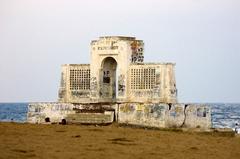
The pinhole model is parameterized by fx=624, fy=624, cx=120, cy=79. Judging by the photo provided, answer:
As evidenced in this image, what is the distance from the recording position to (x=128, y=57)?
4056cm

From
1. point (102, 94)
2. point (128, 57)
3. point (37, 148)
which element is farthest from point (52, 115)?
point (37, 148)

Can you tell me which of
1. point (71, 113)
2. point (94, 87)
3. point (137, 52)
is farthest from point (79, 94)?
point (137, 52)

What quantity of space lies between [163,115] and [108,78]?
762 cm

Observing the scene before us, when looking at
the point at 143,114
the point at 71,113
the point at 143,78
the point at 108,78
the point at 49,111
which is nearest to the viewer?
the point at 143,114

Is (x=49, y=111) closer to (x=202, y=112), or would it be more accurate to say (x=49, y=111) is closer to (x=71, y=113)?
(x=71, y=113)

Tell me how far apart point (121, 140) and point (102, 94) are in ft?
69.5

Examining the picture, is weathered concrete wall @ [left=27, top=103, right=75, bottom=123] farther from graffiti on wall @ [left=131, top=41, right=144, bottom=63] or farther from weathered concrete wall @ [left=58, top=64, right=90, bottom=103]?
graffiti on wall @ [left=131, top=41, right=144, bottom=63]

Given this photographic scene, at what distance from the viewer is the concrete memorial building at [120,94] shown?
3784 centimetres

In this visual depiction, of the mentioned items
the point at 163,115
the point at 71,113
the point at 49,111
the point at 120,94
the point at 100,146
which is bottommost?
the point at 100,146

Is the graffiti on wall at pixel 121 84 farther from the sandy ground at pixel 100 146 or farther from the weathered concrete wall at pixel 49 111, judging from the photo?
the sandy ground at pixel 100 146

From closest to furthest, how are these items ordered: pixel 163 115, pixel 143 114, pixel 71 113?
pixel 163 115, pixel 143 114, pixel 71 113

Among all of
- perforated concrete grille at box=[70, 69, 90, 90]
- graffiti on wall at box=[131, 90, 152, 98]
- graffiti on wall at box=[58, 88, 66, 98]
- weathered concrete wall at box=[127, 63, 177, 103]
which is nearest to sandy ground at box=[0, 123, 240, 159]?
weathered concrete wall at box=[127, 63, 177, 103]

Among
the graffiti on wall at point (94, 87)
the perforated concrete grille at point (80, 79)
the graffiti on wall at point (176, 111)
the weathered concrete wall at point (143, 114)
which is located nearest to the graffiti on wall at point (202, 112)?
the graffiti on wall at point (176, 111)

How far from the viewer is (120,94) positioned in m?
40.8
